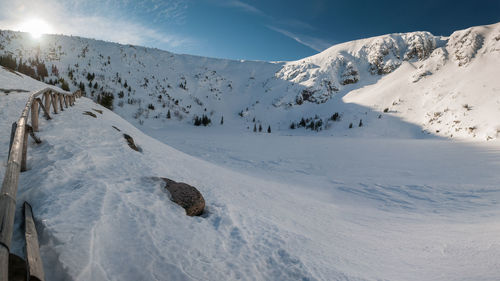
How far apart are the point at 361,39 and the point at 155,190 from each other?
5452 cm

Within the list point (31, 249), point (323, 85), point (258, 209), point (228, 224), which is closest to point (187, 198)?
point (228, 224)

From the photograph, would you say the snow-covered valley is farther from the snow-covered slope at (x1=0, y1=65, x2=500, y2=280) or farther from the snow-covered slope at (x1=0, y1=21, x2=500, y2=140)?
the snow-covered slope at (x1=0, y1=21, x2=500, y2=140)

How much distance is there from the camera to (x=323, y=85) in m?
38.7

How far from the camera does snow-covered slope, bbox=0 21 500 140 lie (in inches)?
950

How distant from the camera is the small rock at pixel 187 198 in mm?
3680

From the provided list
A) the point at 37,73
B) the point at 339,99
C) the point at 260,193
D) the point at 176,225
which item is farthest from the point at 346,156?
the point at 37,73

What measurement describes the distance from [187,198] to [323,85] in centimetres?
3931

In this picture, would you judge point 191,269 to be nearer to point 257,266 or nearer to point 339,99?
point 257,266

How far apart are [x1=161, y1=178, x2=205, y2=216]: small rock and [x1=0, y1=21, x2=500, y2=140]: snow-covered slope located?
23211 mm

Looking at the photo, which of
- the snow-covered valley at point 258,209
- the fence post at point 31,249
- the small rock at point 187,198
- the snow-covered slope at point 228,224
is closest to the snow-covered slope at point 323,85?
the snow-covered valley at point 258,209

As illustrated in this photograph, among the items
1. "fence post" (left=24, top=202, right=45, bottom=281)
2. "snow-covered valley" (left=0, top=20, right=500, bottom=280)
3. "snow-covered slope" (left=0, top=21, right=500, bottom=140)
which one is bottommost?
"snow-covered valley" (left=0, top=20, right=500, bottom=280)

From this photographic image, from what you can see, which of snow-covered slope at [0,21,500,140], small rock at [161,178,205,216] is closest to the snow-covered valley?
small rock at [161,178,205,216]

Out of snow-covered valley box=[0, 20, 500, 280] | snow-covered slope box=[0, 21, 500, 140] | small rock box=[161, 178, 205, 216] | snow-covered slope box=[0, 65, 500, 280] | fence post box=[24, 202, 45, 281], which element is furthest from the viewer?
snow-covered slope box=[0, 21, 500, 140]

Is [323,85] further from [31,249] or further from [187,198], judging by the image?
[31,249]
